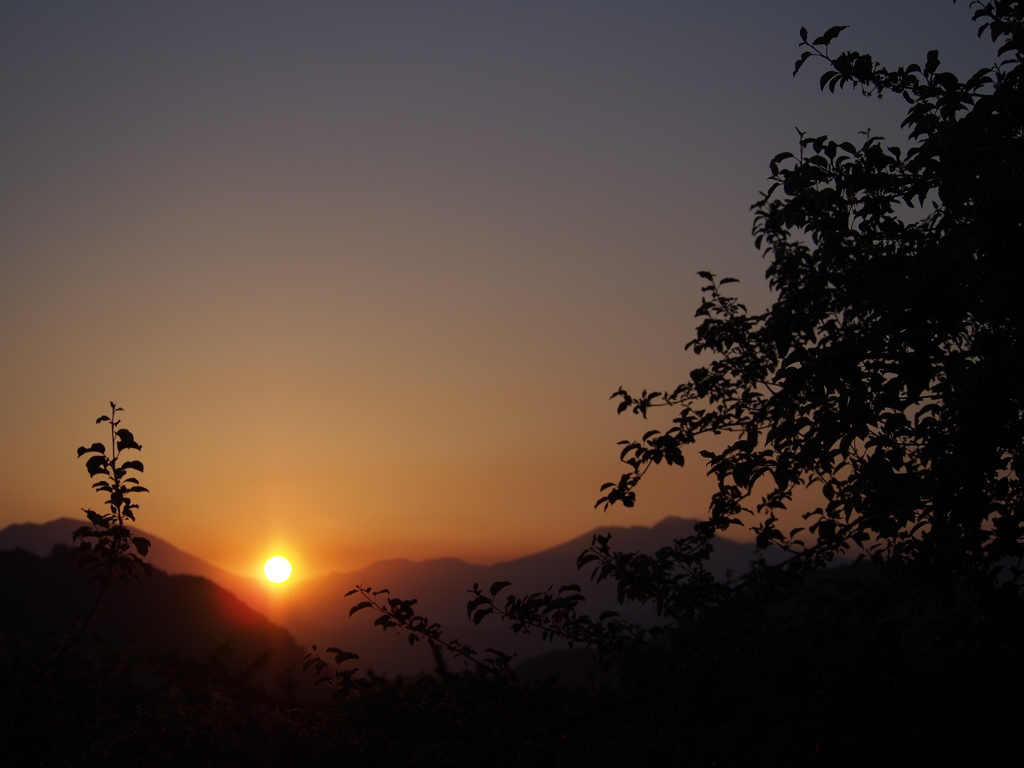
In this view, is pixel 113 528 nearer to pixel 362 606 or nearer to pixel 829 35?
pixel 362 606

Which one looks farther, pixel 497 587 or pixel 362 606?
pixel 362 606

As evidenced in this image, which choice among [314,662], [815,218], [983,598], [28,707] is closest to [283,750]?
[28,707]

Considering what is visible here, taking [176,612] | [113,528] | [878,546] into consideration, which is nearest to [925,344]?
[878,546]

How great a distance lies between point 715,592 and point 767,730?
3.53 ft

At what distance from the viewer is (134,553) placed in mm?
5586

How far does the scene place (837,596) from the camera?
4949 millimetres

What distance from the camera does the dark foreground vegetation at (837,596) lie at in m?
4.10

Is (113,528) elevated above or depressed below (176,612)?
above

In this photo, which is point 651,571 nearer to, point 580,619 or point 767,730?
point 580,619

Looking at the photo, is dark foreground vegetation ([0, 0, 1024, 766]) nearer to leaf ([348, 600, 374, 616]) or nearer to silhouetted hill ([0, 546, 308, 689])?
leaf ([348, 600, 374, 616])

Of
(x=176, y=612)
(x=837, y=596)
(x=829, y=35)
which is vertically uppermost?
(x=829, y=35)

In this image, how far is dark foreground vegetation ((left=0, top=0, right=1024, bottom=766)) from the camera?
4102mm

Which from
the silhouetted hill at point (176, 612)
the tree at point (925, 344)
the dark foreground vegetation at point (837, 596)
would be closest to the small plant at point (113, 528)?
the dark foreground vegetation at point (837, 596)

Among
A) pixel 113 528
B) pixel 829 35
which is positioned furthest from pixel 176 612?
pixel 829 35
